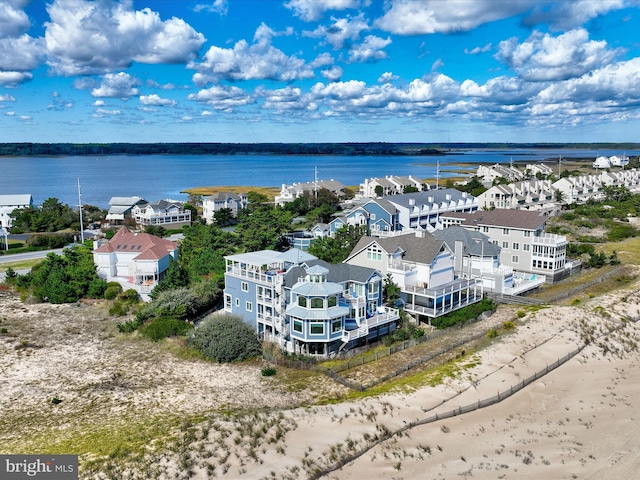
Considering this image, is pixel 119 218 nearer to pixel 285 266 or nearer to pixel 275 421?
pixel 285 266

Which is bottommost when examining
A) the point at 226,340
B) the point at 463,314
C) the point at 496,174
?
the point at 463,314

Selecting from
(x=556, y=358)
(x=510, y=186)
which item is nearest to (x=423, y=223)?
(x=510, y=186)

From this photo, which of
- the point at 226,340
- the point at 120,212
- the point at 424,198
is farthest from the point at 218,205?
the point at 226,340

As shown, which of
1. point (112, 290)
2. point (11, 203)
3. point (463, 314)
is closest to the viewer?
point (463, 314)

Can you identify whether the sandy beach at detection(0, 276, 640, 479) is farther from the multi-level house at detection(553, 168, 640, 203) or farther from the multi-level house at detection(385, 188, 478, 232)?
the multi-level house at detection(553, 168, 640, 203)

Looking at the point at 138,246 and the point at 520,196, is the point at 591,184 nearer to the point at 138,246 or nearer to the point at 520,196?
the point at 520,196

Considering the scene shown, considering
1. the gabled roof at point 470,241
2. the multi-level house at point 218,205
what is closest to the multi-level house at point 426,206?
the gabled roof at point 470,241

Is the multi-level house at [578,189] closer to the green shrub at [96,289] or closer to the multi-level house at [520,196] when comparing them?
the multi-level house at [520,196]

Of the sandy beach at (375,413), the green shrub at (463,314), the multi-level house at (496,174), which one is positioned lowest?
the sandy beach at (375,413)
